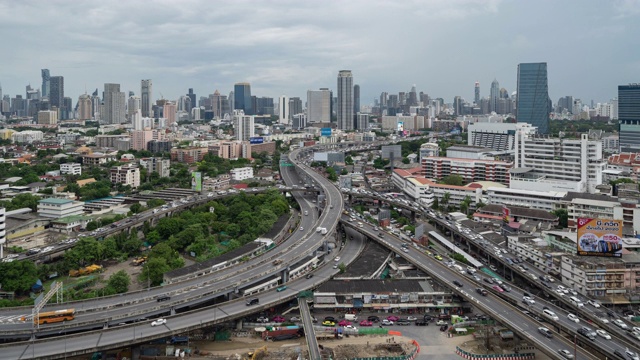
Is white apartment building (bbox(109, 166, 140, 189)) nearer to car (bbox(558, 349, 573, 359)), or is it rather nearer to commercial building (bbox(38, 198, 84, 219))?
commercial building (bbox(38, 198, 84, 219))

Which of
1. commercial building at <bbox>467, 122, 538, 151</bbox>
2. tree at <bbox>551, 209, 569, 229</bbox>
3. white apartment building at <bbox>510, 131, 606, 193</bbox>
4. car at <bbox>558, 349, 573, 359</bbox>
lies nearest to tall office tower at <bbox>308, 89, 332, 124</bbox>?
commercial building at <bbox>467, 122, 538, 151</bbox>

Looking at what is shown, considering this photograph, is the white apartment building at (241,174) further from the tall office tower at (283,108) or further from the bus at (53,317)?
the tall office tower at (283,108)

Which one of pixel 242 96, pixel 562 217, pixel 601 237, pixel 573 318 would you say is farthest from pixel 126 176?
pixel 242 96

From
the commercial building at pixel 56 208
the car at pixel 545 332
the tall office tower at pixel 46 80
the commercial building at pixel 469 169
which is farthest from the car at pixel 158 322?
the tall office tower at pixel 46 80

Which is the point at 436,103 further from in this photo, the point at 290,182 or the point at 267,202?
the point at 267,202

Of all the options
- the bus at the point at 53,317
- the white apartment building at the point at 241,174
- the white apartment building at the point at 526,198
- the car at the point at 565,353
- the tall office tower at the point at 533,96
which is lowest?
the car at the point at 565,353

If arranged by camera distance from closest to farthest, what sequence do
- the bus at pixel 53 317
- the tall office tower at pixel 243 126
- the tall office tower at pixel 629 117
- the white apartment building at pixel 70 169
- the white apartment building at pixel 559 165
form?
the bus at pixel 53 317 < the white apartment building at pixel 559 165 < the white apartment building at pixel 70 169 < the tall office tower at pixel 629 117 < the tall office tower at pixel 243 126

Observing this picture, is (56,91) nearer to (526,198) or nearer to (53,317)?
(526,198)
